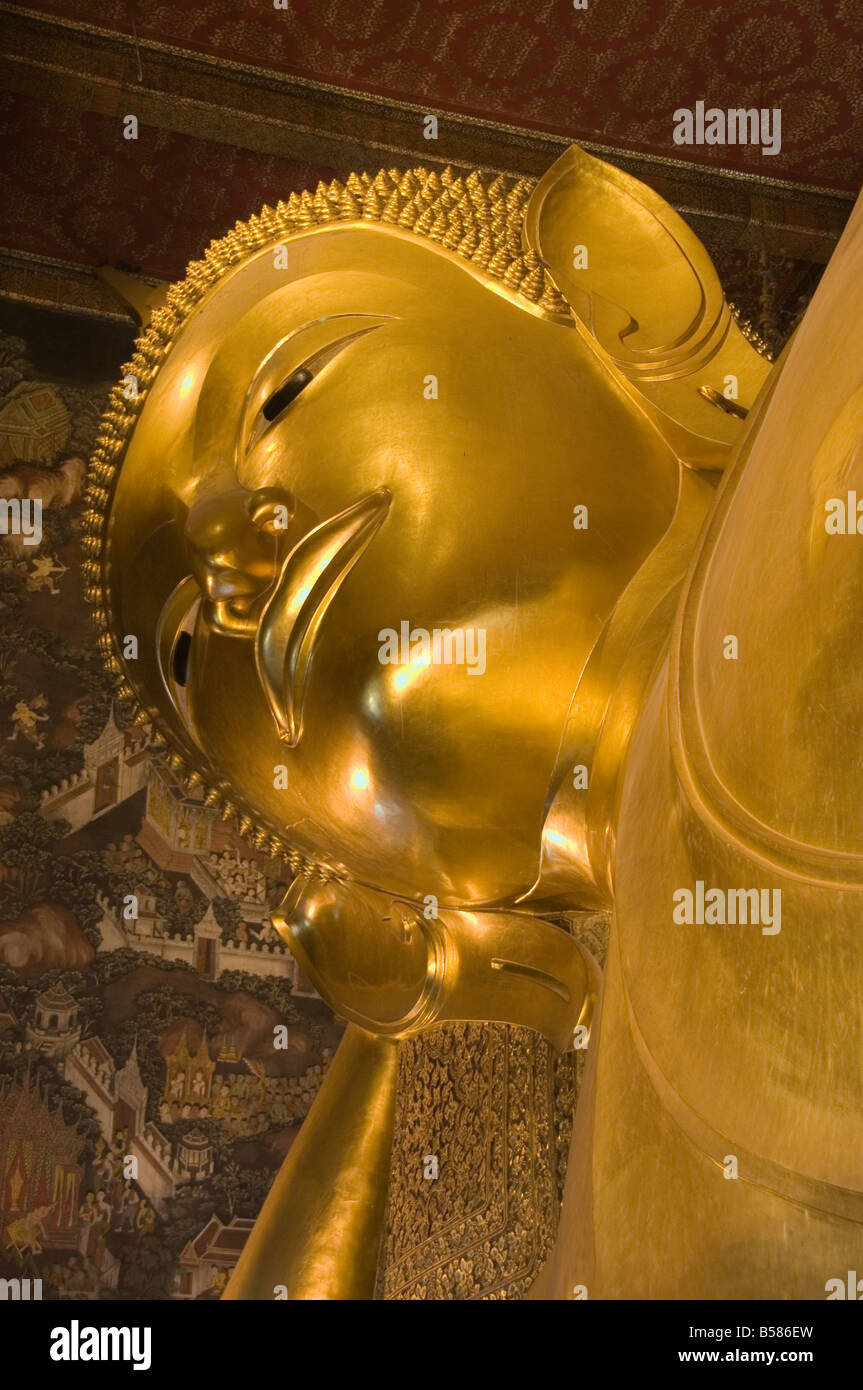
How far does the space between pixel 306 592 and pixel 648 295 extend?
17.9 inches

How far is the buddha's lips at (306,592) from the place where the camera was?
1202 mm

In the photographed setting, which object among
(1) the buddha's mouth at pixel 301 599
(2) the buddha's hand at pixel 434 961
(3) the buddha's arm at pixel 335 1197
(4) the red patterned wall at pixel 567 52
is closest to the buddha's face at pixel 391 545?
(1) the buddha's mouth at pixel 301 599

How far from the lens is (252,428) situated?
130 centimetres

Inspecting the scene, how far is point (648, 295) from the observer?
1.38 m

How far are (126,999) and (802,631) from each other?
8.78ft

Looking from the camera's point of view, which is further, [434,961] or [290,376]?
[434,961]

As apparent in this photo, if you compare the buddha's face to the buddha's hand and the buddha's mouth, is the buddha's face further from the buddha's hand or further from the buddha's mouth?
the buddha's hand

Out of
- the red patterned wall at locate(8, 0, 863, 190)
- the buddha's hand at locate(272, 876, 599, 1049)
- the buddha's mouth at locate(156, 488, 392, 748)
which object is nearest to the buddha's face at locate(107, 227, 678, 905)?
the buddha's mouth at locate(156, 488, 392, 748)

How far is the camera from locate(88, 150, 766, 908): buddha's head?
1.19 meters

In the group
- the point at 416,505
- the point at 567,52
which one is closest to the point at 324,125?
the point at 567,52

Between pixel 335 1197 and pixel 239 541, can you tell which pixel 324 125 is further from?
pixel 335 1197

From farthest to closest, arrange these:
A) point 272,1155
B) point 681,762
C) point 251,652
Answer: point 272,1155 → point 251,652 → point 681,762

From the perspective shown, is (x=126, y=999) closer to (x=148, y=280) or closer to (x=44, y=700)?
(x=44, y=700)
